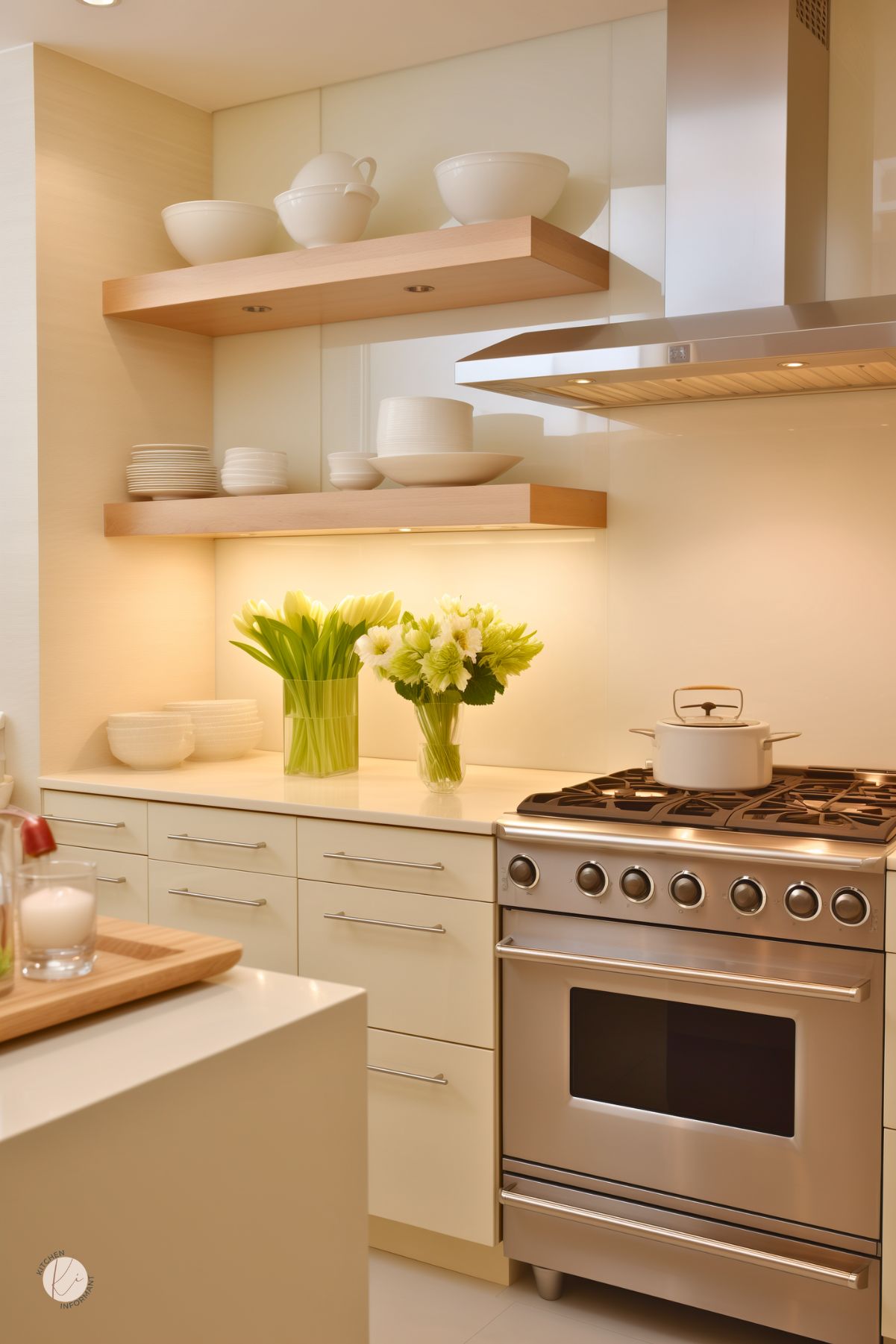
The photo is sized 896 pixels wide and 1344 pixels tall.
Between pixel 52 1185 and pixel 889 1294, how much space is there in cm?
159

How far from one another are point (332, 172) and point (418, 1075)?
6.85ft

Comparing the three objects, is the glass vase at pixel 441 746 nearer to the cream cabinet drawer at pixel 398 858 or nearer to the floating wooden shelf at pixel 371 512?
the cream cabinet drawer at pixel 398 858

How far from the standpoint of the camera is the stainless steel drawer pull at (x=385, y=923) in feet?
8.19

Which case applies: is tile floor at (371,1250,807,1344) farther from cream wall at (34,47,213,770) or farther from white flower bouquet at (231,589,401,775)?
cream wall at (34,47,213,770)

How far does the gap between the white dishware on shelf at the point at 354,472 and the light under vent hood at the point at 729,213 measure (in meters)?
0.54

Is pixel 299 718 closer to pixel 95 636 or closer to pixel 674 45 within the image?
pixel 95 636

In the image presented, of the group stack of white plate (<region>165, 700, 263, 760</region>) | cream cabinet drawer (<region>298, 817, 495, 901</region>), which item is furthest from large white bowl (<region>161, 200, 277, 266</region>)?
cream cabinet drawer (<region>298, 817, 495, 901</region>)

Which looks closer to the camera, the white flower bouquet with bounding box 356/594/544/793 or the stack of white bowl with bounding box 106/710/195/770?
the white flower bouquet with bounding box 356/594/544/793

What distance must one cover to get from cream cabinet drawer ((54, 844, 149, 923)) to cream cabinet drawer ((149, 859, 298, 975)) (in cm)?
3

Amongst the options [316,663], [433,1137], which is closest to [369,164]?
[316,663]

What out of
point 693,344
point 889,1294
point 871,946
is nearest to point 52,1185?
point 871,946

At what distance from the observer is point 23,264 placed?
314 cm

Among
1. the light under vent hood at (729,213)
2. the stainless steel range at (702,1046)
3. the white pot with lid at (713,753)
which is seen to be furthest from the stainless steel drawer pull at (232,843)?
the light under vent hood at (729,213)

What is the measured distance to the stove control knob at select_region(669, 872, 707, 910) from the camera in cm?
221
